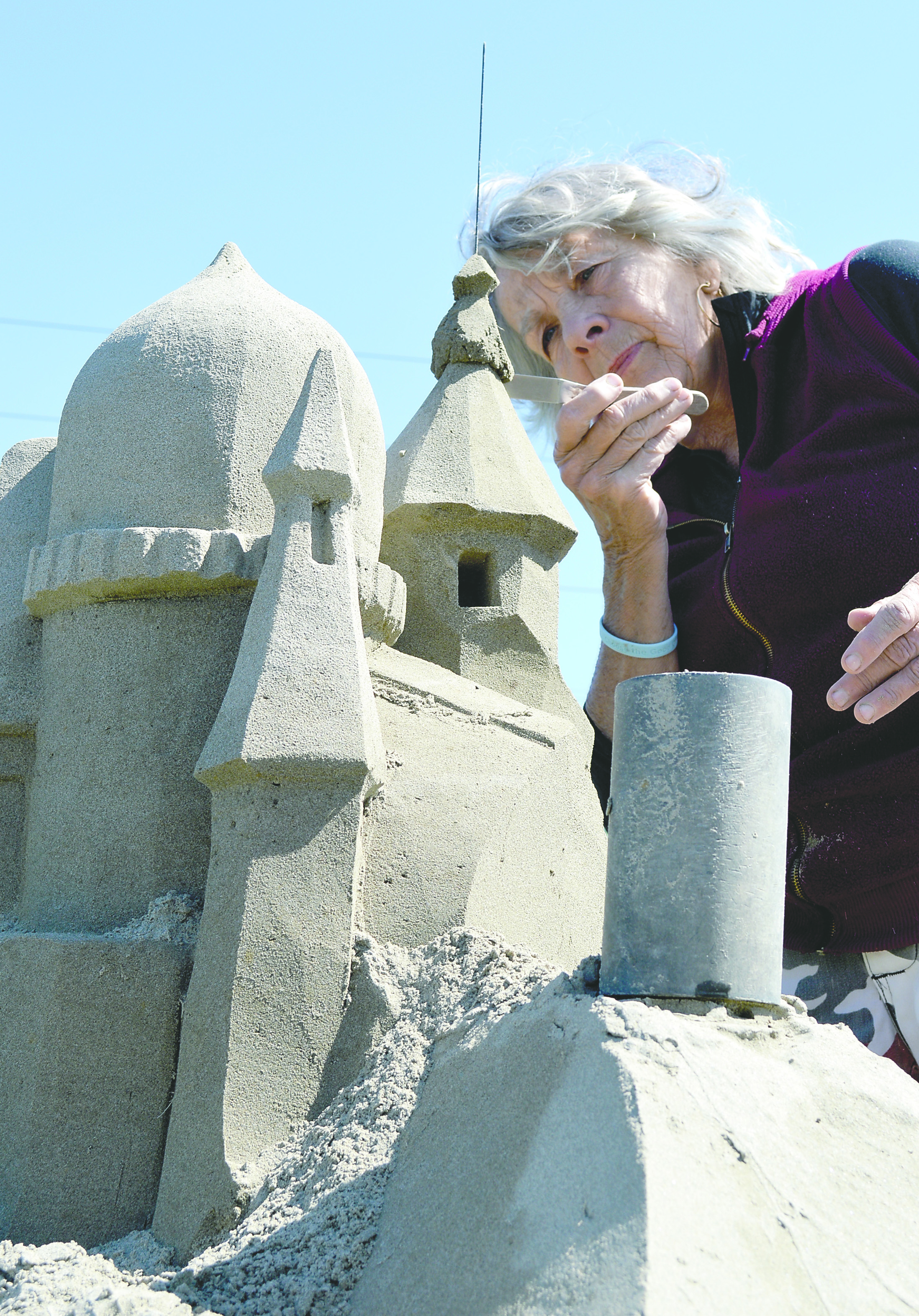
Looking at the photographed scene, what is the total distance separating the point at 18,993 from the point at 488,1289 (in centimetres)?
157

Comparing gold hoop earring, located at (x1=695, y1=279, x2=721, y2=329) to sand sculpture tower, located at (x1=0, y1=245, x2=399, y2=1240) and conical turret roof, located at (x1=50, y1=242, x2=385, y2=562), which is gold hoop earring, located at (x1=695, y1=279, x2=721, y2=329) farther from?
conical turret roof, located at (x1=50, y1=242, x2=385, y2=562)

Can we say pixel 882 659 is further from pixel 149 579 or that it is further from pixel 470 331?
pixel 470 331

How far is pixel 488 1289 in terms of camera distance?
1555mm

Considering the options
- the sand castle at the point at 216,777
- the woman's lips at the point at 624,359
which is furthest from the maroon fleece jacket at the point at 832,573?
the sand castle at the point at 216,777

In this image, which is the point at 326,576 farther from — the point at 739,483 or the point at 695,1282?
the point at 695,1282

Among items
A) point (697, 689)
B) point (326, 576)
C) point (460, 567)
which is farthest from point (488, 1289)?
point (460, 567)

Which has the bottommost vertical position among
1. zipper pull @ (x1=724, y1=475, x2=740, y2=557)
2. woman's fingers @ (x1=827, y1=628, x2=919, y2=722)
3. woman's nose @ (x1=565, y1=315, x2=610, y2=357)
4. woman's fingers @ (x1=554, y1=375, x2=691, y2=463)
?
woman's fingers @ (x1=827, y1=628, x2=919, y2=722)

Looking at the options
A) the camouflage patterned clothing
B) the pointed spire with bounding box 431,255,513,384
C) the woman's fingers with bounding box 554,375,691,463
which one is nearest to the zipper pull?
the woman's fingers with bounding box 554,375,691,463

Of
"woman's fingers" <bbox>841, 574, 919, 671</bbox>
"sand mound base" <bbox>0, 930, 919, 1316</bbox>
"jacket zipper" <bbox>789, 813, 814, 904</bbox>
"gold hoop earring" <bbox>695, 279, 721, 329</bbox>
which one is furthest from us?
"gold hoop earring" <bbox>695, 279, 721, 329</bbox>

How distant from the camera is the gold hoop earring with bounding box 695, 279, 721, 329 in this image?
8.64 ft

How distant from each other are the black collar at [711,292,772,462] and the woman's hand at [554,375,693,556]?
0.17m

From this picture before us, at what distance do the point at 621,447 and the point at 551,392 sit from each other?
0.48 metres

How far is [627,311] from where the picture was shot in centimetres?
265

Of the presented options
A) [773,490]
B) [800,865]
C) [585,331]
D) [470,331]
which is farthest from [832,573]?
[470,331]
